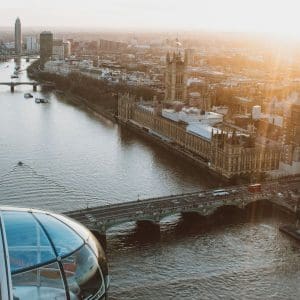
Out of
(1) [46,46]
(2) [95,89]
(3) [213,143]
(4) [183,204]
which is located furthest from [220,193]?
(1) [46,46]

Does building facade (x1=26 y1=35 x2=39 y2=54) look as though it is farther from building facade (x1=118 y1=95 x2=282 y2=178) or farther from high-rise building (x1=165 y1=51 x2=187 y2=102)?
building facade (x1=118 y1=95 x2=282 y2=178)

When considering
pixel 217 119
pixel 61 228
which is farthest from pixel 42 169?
pixel 61 228

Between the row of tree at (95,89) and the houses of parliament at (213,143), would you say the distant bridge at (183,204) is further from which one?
the row of tree at (95,89)

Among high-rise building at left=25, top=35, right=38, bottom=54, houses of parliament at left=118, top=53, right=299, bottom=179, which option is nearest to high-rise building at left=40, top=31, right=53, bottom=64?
high-rise building at left=25, top=35, right=38, bottom=54

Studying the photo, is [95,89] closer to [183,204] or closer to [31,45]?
[183,204]

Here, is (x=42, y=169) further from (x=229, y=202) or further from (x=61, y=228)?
(x=61, y=228)
